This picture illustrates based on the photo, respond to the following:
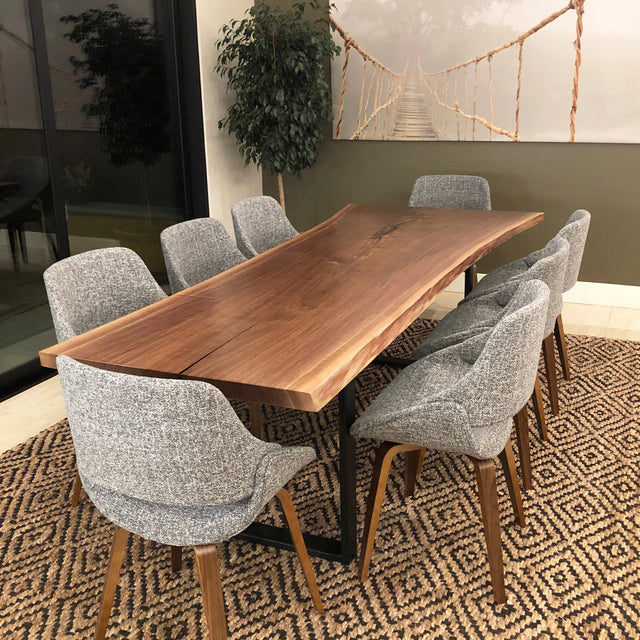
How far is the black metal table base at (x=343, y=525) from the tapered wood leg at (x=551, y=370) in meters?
1.26

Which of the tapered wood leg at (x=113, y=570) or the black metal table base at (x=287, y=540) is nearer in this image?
the tapered wood leg at (x=113, y=570)

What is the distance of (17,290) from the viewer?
370 cm

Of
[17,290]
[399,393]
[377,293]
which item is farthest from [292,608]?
[17,290]

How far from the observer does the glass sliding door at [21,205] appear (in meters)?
3.50

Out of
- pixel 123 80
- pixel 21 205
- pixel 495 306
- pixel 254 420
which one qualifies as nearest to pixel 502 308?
pixel 495 306

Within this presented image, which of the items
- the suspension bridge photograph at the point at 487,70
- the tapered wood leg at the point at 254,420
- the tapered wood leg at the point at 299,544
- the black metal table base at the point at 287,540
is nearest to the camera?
the tapered wood leg at the point at 299,544

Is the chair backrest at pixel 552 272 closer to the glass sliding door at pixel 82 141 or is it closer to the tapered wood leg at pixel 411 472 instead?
the tapered wood leg at pixel 411 472

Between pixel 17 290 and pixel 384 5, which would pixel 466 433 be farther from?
pixel 384 5

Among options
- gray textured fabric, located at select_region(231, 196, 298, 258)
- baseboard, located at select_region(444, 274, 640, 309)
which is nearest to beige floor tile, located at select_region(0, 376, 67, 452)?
gray textured fabric, located at select_region(231, 196, 298, 258)

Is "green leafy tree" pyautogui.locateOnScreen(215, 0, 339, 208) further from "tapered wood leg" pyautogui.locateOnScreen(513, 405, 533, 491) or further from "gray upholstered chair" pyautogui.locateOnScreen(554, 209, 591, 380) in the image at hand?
"tapered wood leg" pyautogui.locateOnScreen(513, 405, 533, 491)

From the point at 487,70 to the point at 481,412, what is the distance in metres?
3.54

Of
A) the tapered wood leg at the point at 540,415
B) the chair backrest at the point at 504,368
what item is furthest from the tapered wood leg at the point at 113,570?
the tapered wood leg at the point at 540,415

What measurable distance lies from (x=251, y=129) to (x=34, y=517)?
121 inches

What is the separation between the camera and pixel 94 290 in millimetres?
2396
